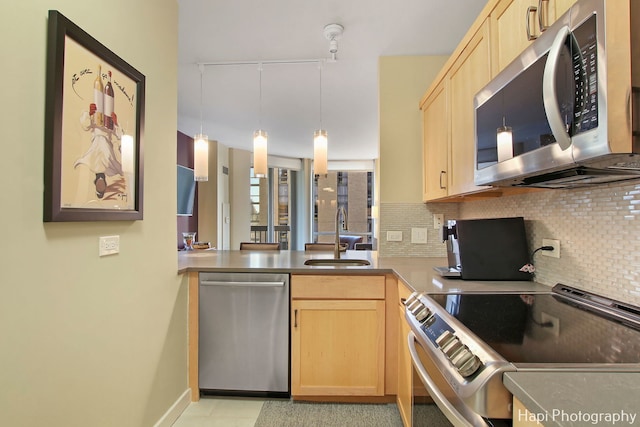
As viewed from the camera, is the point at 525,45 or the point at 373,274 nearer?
the point at 525,45

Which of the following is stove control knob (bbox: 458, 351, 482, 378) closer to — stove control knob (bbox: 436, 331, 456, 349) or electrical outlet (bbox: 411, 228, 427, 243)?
stove control knob (bbox: 436, 331, 456, 349)

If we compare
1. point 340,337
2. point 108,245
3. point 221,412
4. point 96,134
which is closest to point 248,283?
point 340,337

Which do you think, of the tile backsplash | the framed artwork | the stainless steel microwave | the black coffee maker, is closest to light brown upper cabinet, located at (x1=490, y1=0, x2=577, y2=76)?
the stainless steel microwave

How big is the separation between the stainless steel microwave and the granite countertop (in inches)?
18.5

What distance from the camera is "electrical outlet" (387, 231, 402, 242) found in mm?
2590

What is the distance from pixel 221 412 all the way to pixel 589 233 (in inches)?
83.7

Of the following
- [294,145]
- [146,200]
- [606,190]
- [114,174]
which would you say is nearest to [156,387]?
[146,200]

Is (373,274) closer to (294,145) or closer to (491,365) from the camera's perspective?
(491,365)

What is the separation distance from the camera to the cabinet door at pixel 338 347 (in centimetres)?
202

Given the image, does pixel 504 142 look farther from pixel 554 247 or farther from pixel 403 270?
pixel 403 270

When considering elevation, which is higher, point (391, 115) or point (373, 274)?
point (391, 115)

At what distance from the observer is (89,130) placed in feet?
3.98

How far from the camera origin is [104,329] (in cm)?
132

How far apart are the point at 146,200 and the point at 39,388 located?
0.87m
